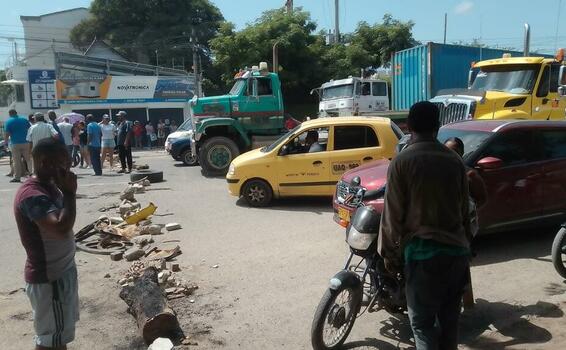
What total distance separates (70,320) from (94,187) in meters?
9.95

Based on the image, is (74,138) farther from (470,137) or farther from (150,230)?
(470,137)

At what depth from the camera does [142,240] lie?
7.18 m

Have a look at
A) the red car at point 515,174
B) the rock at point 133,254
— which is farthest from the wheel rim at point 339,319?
the rock at point 133,254

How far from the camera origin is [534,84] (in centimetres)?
1105

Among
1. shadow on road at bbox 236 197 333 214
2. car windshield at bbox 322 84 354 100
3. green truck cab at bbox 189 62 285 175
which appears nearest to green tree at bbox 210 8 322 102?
car windshield at bbox 322 84 354 100

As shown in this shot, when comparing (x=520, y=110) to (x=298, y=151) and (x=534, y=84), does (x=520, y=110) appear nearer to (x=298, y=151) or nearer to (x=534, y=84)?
(x=534, y=84)

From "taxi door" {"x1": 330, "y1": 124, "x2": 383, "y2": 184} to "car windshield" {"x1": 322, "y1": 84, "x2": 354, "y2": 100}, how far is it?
11.9m

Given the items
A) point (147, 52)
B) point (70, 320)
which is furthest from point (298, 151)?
point (147, 52)

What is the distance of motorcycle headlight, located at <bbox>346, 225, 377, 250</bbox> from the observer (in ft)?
12.1

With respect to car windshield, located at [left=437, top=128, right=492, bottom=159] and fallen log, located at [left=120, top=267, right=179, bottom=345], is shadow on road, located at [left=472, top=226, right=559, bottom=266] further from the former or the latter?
fallen log, located at [left=120, top=267, right=179, bottom=345]

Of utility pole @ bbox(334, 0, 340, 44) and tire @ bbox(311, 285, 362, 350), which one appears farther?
utility pole @ bbox(334, 0, 340, 44)

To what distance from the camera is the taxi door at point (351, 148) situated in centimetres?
899

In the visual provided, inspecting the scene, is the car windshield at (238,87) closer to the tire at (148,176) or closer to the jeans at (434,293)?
the tire at (148,176)

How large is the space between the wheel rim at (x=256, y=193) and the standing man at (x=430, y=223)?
259 inches
